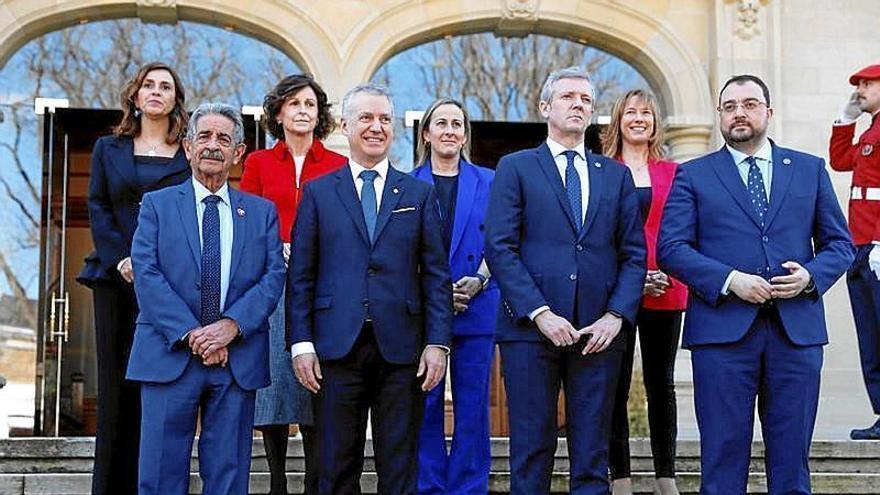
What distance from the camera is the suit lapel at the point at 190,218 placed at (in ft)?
15.8

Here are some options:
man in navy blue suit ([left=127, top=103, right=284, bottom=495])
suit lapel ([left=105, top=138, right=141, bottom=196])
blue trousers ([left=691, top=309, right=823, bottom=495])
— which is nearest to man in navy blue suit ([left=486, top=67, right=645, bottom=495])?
blue trousers ([left=691, top=309, right=823, bottom=495])

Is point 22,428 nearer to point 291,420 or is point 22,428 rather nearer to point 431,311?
point 291,420

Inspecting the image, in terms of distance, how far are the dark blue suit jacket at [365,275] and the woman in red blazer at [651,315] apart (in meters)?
1.00

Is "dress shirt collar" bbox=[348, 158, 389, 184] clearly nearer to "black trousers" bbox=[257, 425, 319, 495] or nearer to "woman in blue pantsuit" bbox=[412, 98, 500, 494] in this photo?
"woman in blue pantsuit" bbox=[412, 98, 500, 494]

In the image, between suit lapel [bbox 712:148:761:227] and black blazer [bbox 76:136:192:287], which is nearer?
suit lapel [bbox 712:148:761:227]

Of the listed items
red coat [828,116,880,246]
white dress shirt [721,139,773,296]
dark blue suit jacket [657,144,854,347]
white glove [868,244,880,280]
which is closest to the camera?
dark blue suit jacket [657,144,854,347]

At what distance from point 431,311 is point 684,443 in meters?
2.23

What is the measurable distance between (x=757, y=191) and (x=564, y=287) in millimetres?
863

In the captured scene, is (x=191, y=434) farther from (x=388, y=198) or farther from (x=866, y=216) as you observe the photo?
(x=866, y=216)

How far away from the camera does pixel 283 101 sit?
5.64m

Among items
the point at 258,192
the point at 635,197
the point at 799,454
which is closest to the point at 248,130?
the point at 258,192

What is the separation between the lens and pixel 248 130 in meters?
9.82

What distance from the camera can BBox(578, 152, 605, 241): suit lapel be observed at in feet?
16.1

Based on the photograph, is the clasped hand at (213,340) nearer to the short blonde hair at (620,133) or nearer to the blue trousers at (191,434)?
the blue trousers at (191,434)
